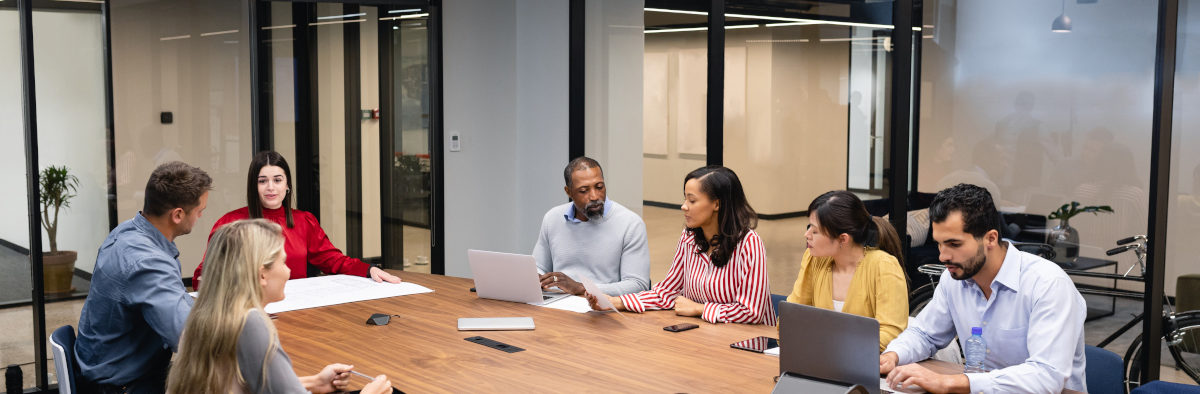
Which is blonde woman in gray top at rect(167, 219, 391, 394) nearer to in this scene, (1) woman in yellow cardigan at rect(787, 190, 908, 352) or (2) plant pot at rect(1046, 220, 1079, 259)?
(1) woman in yellow cardigan at rect(787, 190, 908, 352)

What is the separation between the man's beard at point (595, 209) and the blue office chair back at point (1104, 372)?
220 cm

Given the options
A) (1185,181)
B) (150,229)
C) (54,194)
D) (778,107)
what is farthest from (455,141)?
(1185,181)

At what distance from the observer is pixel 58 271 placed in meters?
5.31

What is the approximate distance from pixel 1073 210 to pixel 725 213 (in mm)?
1970

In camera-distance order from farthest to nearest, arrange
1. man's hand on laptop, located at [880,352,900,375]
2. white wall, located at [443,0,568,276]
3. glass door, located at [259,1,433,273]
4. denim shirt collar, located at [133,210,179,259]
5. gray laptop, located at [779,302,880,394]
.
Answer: white wall, located at [443,0,568,276]
glass door, located at [259,1,433,273]
denim shirt collar, located at [133,210,179,259]
man's hand on laptop, located at [880,352,900,375]
gray laptop, located at [779,302,880,394]

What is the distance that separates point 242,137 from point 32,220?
1232mm

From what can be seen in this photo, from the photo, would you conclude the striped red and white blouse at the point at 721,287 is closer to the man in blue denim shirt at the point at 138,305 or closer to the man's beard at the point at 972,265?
the man's beard at the point at 972,265

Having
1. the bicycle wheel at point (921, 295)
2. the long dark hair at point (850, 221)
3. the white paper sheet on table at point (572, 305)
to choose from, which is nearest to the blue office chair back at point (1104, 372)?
the long dark hair at point (850, 221)

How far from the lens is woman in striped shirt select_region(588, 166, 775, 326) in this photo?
3.81m

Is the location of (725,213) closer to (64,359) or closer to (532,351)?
(532,351)

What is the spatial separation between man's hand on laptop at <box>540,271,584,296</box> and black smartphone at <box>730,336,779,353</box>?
1001mm

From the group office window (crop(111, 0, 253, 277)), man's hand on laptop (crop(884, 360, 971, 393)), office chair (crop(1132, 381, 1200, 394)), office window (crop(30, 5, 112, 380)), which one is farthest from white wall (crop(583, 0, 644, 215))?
office chair (crop(1132, 381, 1200, 394))

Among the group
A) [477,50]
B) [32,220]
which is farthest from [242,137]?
[477,50]

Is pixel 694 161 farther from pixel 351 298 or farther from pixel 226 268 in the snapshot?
pixel 226 268
